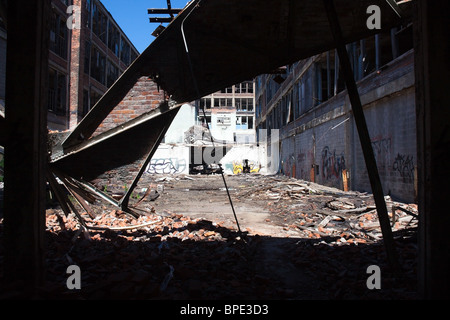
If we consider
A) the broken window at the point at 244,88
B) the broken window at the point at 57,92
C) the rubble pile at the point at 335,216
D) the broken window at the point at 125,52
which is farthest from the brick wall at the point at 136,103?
the broken window at the point at 244,88

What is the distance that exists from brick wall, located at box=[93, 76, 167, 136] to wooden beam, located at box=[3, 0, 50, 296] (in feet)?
7.75

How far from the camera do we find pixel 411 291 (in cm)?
279

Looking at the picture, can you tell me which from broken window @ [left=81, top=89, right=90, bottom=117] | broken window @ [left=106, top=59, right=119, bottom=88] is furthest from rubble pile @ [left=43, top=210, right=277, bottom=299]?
broken window @ [left=106, top=59, right=119, bottom=88]

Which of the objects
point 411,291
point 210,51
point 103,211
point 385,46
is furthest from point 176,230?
point 385,46

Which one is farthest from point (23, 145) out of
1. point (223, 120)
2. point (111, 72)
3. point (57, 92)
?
point (223, 120)

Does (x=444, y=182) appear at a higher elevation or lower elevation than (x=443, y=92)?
lower

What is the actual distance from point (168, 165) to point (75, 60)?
13.8 m

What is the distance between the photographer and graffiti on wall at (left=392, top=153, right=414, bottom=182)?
8834 millimetres

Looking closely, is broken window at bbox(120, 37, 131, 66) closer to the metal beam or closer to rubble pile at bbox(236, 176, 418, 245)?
rubble pile at bbox(236, 176, 418, 245)

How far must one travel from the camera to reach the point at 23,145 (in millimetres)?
2168

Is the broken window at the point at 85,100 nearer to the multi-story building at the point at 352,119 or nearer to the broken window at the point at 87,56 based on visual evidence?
the broken window at the point at 87,56
